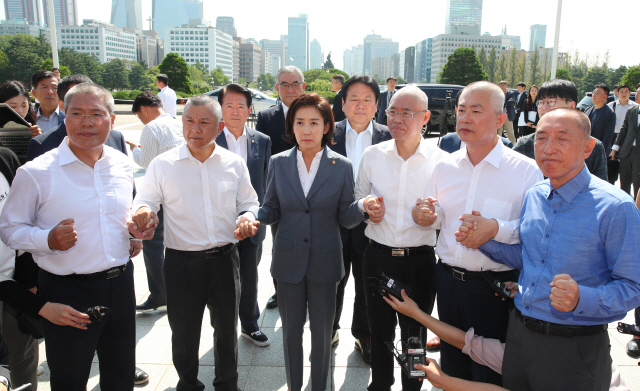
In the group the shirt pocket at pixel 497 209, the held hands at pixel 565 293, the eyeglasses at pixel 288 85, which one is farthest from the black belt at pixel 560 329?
the eyeglasses at pixel 288 85

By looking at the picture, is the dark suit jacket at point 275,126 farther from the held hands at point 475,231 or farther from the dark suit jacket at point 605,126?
the dark suit jacket at point 605,126

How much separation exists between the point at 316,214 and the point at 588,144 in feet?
4.62

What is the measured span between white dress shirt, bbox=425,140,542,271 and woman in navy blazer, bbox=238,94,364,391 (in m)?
0.56

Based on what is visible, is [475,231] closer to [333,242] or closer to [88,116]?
[333,242]

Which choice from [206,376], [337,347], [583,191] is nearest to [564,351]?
[583,191]

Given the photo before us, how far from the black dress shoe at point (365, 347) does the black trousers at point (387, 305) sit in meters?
0.42

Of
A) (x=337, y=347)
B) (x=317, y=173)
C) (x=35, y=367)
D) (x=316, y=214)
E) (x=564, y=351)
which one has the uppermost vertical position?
(x=317, y=173)

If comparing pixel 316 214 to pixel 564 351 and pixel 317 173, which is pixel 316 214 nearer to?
pixel 317 173

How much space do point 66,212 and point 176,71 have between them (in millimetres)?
40407

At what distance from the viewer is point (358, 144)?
3.31m

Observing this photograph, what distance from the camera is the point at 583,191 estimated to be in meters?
1.65

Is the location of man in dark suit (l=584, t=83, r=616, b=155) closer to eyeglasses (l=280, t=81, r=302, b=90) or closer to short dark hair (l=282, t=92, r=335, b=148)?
eyeglasses (l=280, t=81, r=302, b=90)

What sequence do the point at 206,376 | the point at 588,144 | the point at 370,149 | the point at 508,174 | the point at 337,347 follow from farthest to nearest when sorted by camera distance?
the point at 337,347 < the point at 206,376 < the point at 370,149 < the point at 508,174 < the point at 588,144

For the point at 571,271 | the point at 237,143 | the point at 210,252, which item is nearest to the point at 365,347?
the point at 210,252
